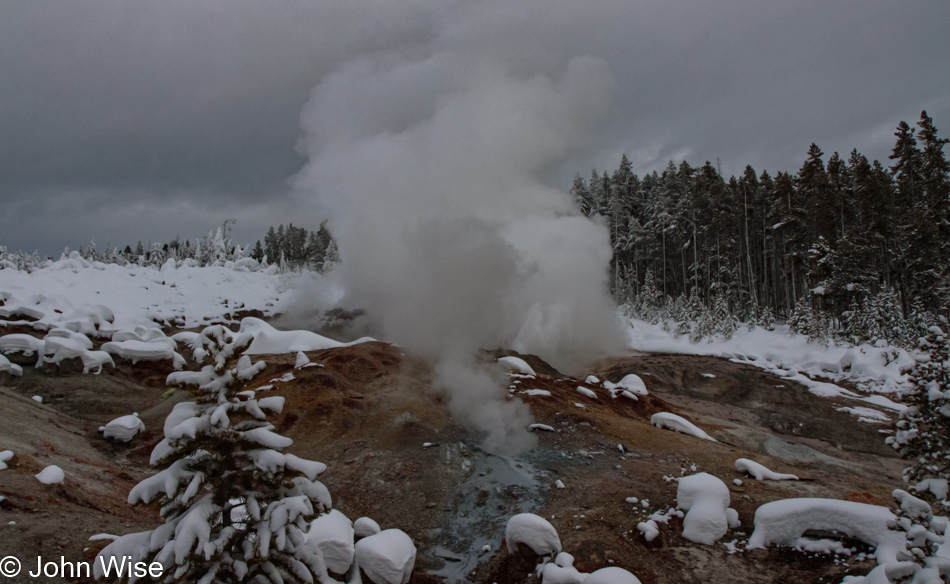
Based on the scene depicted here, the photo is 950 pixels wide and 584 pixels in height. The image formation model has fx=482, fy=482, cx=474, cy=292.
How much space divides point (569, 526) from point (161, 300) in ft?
A: 127

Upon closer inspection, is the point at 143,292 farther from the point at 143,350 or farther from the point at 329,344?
the point at 329,344

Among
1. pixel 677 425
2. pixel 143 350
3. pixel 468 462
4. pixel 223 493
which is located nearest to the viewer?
pixel 223 493

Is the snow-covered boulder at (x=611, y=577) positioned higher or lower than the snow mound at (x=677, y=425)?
higher

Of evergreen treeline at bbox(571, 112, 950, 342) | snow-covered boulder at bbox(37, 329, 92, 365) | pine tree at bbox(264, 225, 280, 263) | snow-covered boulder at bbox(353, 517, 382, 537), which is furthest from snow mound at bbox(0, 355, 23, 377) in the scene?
pine tree at bbox(264, 225, 280, 263)

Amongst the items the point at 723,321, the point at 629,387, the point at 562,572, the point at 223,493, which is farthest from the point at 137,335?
the point at 723,321

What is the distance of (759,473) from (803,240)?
137ft

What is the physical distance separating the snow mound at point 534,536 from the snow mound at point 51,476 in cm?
937

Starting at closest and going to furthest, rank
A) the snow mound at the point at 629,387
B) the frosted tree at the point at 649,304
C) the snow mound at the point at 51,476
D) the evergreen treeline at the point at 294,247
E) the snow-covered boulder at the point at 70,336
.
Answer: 1. the snow mound at the point at 51,476
2. the snow mound at the point at 629,387
3. the snow-covered boulder at the point at 70,336
4. the frosted tree at the point at 649,304
5. the evergreen treeline at the point at 294,247

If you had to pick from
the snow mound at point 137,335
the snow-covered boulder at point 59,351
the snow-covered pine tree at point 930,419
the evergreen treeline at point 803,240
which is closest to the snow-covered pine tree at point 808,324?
the evergreen treeline at point 803,240

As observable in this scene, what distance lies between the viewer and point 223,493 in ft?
17.2

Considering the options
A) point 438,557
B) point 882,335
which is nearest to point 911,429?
point 438,557

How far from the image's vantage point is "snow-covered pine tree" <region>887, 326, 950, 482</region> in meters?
5.54

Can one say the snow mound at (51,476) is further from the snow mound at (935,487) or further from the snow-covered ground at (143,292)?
the snow-covered ground at (143,292)

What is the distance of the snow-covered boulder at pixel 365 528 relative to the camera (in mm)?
9109
